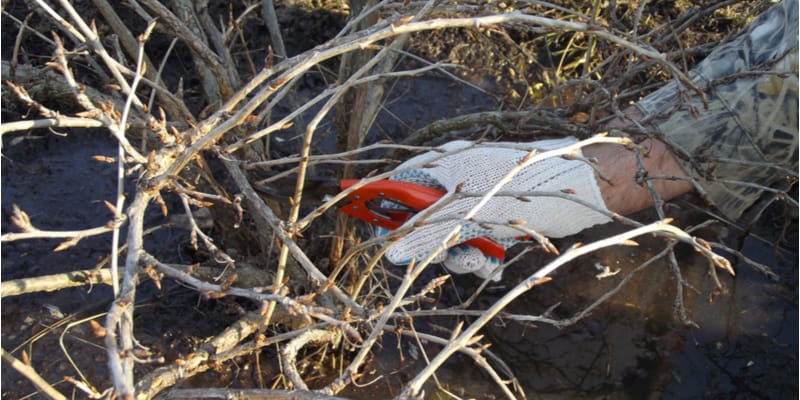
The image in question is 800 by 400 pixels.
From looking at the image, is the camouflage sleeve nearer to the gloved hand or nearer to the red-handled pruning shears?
the gloved hand

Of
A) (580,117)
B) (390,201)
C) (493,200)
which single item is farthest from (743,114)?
(390,201)

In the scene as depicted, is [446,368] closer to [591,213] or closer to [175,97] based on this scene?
[591,213]

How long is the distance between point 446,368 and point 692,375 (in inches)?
34.8

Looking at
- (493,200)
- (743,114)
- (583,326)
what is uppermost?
(743,114)

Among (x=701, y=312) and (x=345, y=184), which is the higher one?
(x=345, y=184)

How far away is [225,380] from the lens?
259 centimetres

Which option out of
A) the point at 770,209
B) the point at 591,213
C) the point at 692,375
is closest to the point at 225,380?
the point at 591,213

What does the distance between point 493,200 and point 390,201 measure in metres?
0.36

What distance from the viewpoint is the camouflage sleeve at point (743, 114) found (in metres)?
2.39

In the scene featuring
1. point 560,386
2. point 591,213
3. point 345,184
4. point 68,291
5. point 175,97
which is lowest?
point 560,386

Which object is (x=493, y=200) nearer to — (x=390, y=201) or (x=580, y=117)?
(x=390, y=201)

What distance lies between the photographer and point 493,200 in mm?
2424

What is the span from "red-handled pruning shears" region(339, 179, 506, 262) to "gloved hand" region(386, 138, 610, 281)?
0.08m

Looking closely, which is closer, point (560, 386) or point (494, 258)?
point (494, 258)
